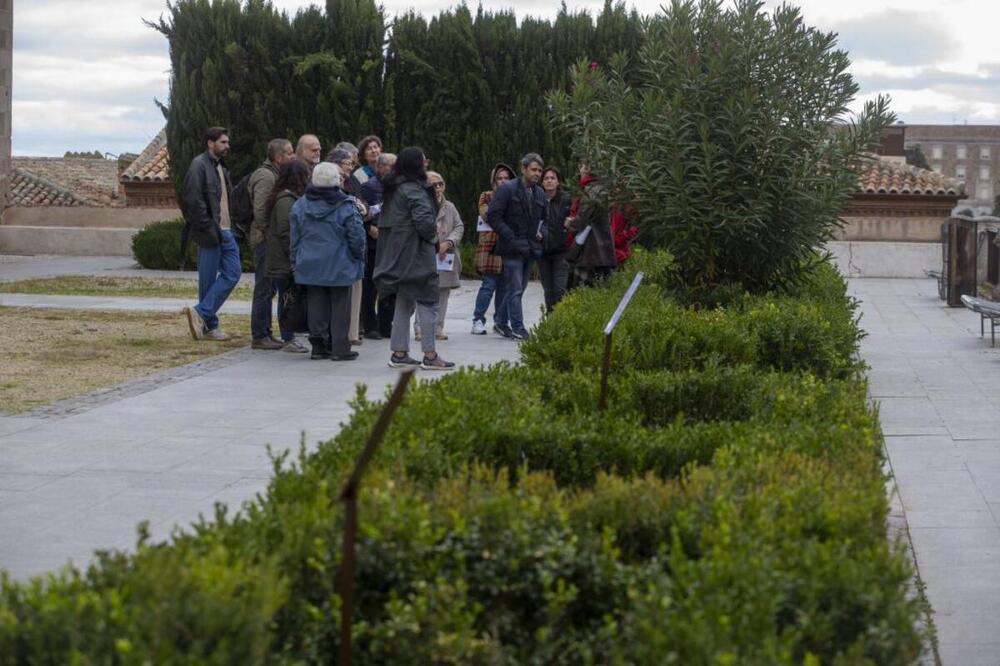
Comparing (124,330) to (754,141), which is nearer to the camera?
(754,141)

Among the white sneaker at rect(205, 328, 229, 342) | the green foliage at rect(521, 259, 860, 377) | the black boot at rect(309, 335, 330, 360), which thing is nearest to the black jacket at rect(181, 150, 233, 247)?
the white sneaker at rect(205, 328, 229, 342)

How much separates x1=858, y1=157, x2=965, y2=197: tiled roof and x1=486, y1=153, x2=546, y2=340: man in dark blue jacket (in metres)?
18.3

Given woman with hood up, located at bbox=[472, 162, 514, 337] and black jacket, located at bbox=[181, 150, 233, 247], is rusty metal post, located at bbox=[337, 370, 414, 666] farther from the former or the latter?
woman with hood up, located at bbox=[472, 162, 514, 337]

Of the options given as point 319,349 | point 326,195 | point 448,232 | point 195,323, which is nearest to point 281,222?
point 326,195

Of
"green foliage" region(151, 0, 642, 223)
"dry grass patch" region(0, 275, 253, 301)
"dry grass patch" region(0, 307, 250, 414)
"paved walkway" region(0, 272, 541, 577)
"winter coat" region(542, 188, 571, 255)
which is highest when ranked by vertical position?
"green foliage" region(151, 0, 642, 223)

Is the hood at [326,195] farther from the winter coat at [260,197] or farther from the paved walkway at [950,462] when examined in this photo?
the paved walkway at [950,462]

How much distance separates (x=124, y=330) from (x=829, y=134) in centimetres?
748

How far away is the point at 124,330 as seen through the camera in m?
15.4

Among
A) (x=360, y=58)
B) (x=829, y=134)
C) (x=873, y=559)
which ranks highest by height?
(x=360, y=58)

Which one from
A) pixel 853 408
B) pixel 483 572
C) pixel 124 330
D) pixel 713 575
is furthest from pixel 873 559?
pixel 124 330

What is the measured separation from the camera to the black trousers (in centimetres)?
1272

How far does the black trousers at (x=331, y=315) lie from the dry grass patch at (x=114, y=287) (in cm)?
722

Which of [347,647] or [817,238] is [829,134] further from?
[347,647]

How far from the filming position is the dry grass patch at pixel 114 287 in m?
20.5
